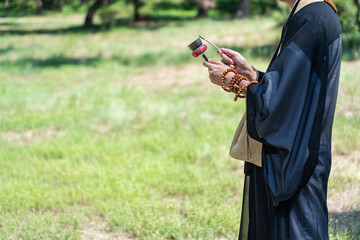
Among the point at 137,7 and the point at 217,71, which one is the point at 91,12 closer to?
the point at 137,7

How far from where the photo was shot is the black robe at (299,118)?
1.81m

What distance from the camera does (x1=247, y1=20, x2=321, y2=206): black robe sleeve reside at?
1.81 metres

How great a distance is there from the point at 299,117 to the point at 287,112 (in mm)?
58

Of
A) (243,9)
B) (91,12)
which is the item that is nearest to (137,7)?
(91,12)

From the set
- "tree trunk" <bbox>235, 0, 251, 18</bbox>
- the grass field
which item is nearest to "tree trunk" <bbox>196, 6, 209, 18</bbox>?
"tree trunk" <bbox>235, 0, 251, 18</bbox>

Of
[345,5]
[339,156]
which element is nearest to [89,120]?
[339,156]

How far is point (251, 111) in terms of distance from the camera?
193 centimetres

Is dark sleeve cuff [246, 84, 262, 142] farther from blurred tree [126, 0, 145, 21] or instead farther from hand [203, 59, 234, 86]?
blurred tree [126, 0, 145, 21]

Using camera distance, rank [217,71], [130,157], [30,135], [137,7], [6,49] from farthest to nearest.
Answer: [137,7] → [6,49] → [30,135] → [130,157] → [217,71]

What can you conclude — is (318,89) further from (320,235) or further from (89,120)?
(89,120)

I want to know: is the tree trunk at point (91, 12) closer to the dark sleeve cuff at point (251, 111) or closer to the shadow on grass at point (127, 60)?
the shadow on grass at point (127, 60)

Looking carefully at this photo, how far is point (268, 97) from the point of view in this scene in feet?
6.04

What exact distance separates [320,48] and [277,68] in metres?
0.19

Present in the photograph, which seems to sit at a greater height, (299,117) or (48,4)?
(48,4)
